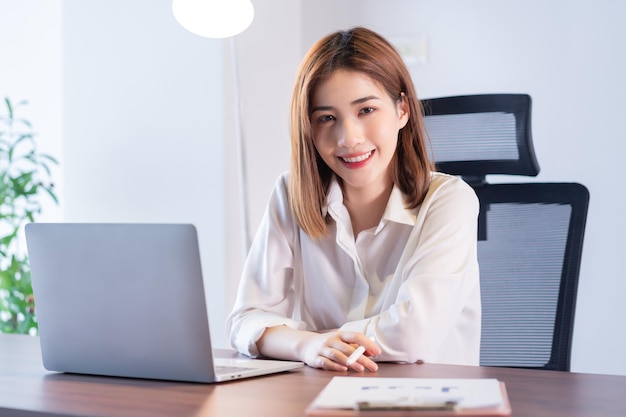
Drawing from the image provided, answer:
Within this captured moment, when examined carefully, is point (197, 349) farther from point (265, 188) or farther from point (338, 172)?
point (265, 188)

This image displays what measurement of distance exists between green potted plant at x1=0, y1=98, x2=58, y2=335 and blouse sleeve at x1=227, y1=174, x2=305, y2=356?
5.56ft

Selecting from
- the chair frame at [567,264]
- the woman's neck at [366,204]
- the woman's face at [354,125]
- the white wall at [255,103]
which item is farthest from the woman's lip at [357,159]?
the white wall at [255,103]

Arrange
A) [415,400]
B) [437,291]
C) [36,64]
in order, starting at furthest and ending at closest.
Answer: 1. [36,64]
2. [437,291]
3. [415,400]

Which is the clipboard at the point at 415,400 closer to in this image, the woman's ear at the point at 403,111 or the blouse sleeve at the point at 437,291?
the blouse sleeve at the point at 437,291

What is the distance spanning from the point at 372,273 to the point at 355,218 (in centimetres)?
12

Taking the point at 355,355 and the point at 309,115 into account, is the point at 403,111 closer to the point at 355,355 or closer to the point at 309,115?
the point at 309,115

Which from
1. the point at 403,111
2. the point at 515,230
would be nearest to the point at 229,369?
the point at 403,111

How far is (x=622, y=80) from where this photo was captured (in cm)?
303

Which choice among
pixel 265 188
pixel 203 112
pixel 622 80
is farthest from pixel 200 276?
pixel 622 80

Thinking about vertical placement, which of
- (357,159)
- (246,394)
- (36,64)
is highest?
(36,64)

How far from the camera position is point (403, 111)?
5.36ft

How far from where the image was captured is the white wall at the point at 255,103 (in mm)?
2992

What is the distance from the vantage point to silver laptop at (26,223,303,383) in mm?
1041

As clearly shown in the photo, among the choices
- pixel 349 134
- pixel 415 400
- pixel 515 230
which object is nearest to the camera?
pixel 415 400
